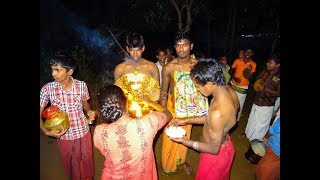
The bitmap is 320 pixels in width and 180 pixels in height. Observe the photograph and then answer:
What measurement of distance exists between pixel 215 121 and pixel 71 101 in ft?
7.01

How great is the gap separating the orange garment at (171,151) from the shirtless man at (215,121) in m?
1.43

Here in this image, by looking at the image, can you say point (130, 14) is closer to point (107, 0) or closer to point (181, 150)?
point (107, 0)

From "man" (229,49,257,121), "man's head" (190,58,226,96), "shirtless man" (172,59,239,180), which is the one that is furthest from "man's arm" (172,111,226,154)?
"man" (229,49,257,121)

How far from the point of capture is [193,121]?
12.9 feet

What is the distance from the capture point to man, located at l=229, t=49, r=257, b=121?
22.1ft

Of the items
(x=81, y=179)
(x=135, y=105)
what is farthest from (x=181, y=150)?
(x=81, y=179)

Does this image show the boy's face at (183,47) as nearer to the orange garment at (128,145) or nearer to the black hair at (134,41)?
the black hair at (134,41)

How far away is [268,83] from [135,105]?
10.3 feet

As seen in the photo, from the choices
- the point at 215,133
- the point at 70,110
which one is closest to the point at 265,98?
the point at 215,133

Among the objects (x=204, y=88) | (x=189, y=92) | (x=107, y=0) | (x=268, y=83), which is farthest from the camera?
(x=107, y=0)

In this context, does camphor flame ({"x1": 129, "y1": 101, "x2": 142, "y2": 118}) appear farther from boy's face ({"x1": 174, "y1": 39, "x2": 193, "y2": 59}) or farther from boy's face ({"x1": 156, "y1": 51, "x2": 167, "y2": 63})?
boy's face ({"x1": 156, "y1": 51, "x2": 167, "y2": 63})

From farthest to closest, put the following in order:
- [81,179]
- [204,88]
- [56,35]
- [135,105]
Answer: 1. [56,35]
2. [81,179]
3. [135,105]
4. [204,88]

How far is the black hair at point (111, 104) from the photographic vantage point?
2.62 metres
